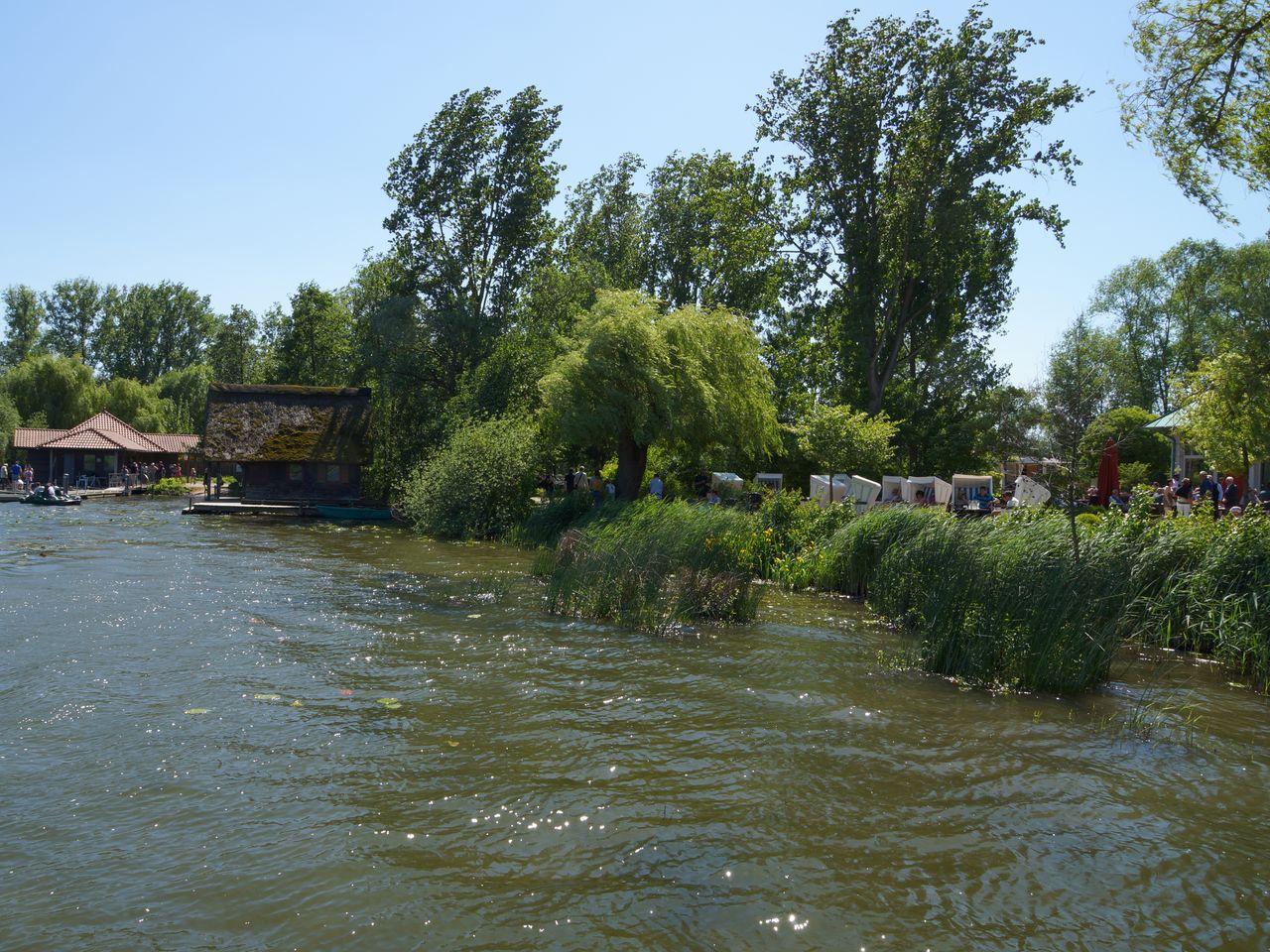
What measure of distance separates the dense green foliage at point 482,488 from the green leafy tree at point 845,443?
30.6 ft

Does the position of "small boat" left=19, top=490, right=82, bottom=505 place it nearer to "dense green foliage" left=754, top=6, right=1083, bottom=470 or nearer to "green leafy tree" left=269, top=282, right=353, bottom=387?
"green leafy tree" left=269, top=282, right=353, bottom=387

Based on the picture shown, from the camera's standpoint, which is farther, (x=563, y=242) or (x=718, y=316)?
(x=563, y=242)

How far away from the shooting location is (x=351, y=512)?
139 feet

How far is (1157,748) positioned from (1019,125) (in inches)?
1175

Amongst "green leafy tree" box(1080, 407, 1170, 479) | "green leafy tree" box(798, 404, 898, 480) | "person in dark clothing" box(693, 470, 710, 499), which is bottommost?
"person in dark clothing" box(693, 470, 710, 499)

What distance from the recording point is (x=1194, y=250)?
57125 mm

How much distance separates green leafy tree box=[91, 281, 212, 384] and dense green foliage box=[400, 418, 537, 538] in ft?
267

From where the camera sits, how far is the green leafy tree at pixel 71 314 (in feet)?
319

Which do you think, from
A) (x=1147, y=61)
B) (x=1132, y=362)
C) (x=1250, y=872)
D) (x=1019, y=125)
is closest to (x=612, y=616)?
(x=1250, y=872)

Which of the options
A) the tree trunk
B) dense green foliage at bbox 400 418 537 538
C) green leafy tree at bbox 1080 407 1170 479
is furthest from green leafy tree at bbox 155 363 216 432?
green leafy tree at bbox 1080 407 1170 479

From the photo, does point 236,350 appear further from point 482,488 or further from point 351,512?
point 482,488

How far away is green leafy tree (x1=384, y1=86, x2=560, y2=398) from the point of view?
46.1 metres

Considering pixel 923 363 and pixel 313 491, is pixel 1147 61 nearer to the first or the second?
pixel 923 363

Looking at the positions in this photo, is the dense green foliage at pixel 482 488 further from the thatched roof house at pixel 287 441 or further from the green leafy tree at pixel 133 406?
the green leafy tree at pixel 133 406
